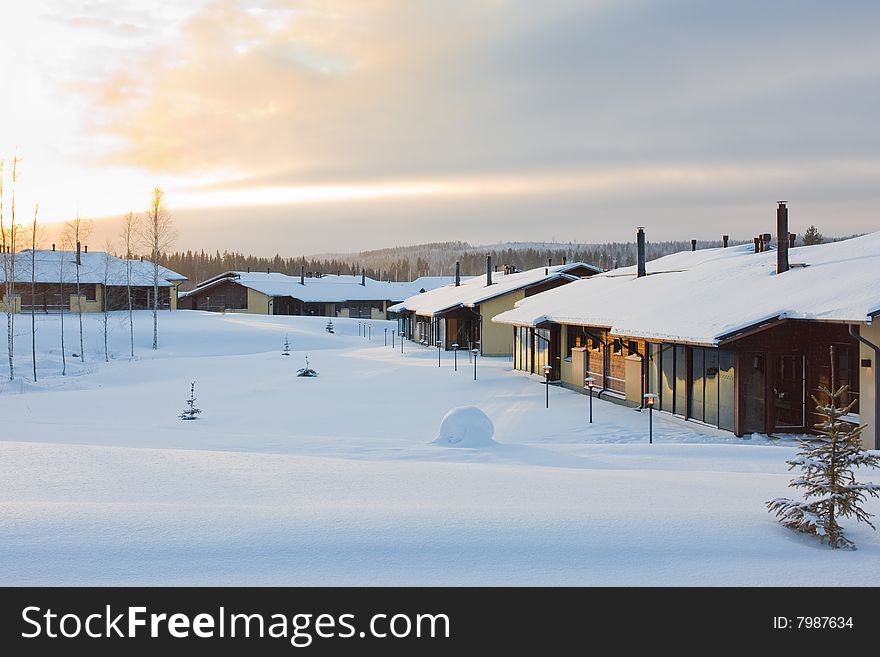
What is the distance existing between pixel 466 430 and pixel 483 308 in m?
25.6

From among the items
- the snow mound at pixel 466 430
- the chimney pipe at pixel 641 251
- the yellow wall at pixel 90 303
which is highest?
the chimney pipe at pixel 641 251

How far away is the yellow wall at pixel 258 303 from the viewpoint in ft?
238

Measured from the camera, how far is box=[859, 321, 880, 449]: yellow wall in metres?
13.2

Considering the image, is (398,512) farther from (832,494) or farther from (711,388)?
(711,388)

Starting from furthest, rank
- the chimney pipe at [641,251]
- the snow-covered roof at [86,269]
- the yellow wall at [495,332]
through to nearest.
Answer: the snow-covered roof at [86,269] < the yellow wall at [495,332] < the chimney pipe at [641,251]

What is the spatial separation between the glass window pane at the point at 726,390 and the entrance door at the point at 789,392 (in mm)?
904

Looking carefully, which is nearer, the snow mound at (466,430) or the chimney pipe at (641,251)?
the snow mound at (466,430)

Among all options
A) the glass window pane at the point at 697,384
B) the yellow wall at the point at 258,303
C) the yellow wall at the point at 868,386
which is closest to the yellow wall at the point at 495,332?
the glass window pane at the point at 697,384

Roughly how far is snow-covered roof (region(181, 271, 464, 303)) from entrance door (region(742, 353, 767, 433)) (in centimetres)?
A: 5996

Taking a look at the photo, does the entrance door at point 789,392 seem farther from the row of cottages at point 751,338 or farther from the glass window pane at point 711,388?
the glass window pane at point 711,388
